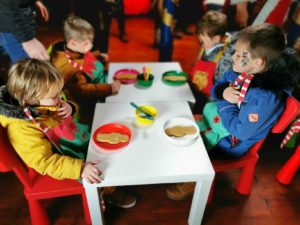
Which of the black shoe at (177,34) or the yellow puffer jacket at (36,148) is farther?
the black shoe at (177,34)

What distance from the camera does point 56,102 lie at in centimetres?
110

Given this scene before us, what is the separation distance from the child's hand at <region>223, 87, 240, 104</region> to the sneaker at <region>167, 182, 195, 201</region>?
535mm

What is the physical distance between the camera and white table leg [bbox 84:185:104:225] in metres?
1.05

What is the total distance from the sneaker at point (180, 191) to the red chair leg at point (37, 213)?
67 centimetres

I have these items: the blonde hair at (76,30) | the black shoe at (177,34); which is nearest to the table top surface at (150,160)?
the blonde hair at (76,30)

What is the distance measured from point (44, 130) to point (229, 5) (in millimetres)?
1536

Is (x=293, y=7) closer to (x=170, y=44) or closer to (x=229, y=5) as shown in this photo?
(x=229, y=5)

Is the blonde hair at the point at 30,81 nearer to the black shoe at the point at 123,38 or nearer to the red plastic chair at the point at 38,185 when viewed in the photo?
the red plastic chair at the point at 38,185

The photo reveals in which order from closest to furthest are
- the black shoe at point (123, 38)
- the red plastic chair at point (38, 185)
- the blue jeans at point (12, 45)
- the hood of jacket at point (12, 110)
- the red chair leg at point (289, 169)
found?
the hood of jacket at point (12, 110)
the red plastic chair at point (38, 185)
the blue jeans at point (12, 45)
the red chair leg at point (289, 169)
the black shoe at point (123, 38)

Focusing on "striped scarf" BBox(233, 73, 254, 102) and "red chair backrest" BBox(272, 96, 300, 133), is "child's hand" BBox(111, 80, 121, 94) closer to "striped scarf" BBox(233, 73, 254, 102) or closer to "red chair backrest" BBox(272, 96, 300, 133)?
"striped scarf" BBox(233, 73, 254, 102)

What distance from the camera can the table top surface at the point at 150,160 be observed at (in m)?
1.02

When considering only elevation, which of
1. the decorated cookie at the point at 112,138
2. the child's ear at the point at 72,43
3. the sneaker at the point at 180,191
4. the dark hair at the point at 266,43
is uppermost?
the dark hair at the point at 266,43

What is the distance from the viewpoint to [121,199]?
4.97ft

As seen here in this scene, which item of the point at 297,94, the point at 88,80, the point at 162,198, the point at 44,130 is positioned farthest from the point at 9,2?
the point at 297,94
